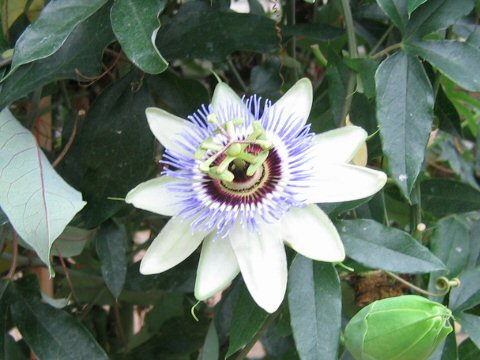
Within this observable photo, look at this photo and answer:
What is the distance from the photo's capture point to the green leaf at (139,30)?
74 centimetres

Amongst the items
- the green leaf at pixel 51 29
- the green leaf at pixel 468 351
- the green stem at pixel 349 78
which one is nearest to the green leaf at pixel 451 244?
the green leaf at pixel 468 351

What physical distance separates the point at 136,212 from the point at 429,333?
1.94ft

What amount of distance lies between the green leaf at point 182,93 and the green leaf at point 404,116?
0.85 feet

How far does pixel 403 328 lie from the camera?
0.71 meters

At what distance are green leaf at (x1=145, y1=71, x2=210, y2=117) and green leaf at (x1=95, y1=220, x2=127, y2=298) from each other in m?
0.19

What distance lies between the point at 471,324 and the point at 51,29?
0.65m

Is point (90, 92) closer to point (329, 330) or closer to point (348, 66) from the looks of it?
point (348, 66)

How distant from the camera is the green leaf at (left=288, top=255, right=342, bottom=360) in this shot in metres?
0.79

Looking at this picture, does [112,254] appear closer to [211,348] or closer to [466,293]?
[211,348]

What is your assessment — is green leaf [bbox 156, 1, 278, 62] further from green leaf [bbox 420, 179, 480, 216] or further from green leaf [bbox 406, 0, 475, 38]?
green leaf [bbox 420, 179, 480, 216]

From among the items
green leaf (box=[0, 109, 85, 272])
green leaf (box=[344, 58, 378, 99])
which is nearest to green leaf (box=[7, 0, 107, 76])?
green leaf (box=[0, 109, 85, 272])

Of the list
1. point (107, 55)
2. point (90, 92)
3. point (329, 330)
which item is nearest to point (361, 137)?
point (329, 330)

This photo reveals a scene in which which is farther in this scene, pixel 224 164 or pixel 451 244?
pixel 451 244

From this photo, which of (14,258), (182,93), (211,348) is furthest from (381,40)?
(14,258)
